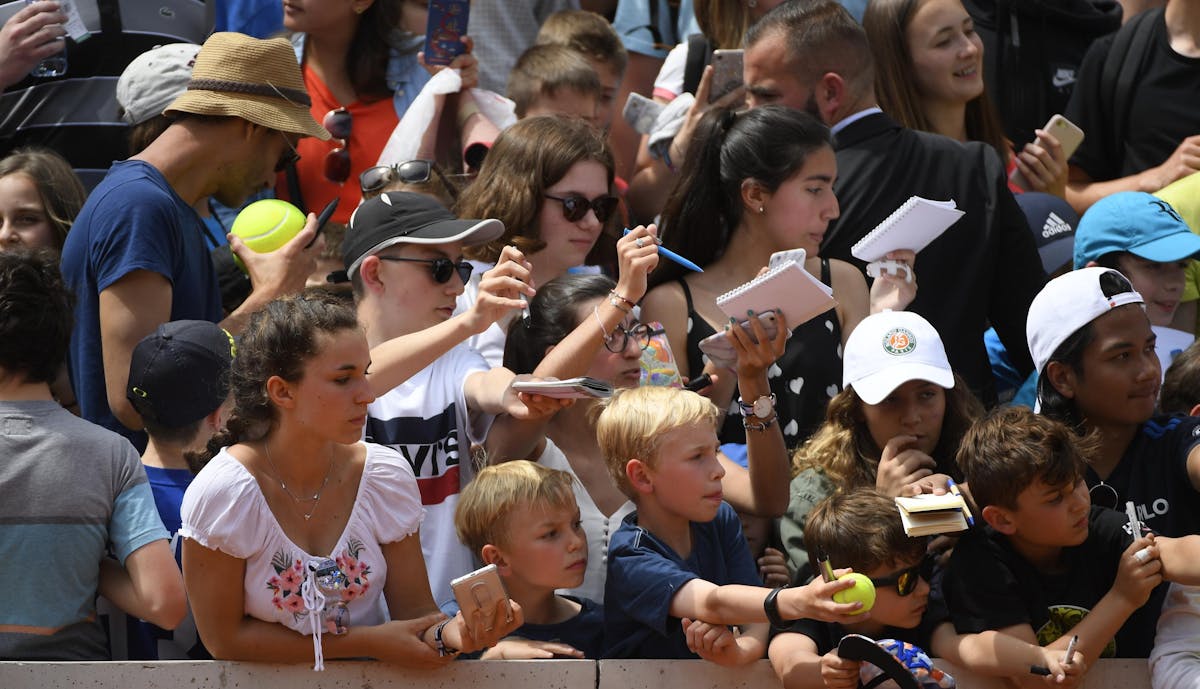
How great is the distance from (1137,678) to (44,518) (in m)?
2.94

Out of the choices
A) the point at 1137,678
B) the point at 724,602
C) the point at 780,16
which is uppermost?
the point at 780,16

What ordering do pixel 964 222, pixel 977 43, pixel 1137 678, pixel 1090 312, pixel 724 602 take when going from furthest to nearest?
pixel 977 43
pixel 964 222
pixel 1090 312
pixel 1137 678
pixel 724 602

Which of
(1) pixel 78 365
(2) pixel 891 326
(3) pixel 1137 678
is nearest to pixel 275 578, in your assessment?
(1) pixel 78 365

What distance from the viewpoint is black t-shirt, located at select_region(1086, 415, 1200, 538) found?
174 inches

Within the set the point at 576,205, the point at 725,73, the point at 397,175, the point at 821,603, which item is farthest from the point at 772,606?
the point at 725,73

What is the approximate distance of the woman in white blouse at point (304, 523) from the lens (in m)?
3.87

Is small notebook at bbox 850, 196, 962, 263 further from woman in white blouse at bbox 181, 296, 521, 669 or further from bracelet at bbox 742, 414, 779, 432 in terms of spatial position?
woman in white blouse at bbox 181, 296, 521, 669

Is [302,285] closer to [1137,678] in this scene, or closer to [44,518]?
[44,518]

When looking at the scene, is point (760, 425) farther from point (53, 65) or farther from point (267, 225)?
point (53, 65)

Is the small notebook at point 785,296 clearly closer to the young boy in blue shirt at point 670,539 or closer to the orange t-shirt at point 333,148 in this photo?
the young boy in blue shirt at point 670,539

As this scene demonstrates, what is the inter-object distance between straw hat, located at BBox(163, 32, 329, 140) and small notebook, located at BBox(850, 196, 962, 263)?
80.1 inches

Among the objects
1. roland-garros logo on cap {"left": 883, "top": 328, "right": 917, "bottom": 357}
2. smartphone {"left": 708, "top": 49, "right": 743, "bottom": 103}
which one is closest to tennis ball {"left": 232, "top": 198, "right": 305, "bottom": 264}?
smartphone {"left": 708, "top": 49, "right": 743, "bottom": 103}

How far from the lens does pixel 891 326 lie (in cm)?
471

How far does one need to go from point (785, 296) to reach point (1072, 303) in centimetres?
95
